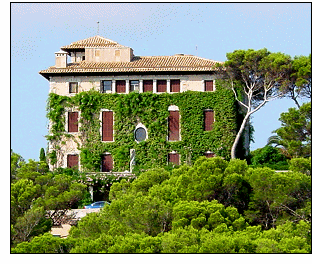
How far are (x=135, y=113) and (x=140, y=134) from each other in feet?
3.56

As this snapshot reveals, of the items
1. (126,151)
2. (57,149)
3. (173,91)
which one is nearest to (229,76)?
Result: (173,91)

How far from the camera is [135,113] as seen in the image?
4312 cm

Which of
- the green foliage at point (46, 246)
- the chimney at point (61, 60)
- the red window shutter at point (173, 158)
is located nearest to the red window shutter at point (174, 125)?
the red window shutter at point (173, 158)

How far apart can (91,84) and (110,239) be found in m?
20.4

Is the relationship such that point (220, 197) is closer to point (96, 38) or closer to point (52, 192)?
point (52, 192)

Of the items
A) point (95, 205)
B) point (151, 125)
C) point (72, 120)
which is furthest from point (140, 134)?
point (95, 205)

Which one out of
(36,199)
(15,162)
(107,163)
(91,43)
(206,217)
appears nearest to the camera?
(206,217)

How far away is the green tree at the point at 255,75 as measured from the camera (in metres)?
Answer: 39.5

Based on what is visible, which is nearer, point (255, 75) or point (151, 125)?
point (255, 75)

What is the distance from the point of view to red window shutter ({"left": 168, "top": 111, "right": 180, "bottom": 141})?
4291 centimetres

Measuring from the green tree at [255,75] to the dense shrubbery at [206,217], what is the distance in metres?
10.6

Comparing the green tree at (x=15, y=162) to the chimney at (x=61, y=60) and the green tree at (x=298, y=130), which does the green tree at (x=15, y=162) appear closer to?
the chimney at (x=61, y=60)

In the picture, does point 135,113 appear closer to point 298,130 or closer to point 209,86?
point 209,86

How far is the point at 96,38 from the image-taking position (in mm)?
46469
